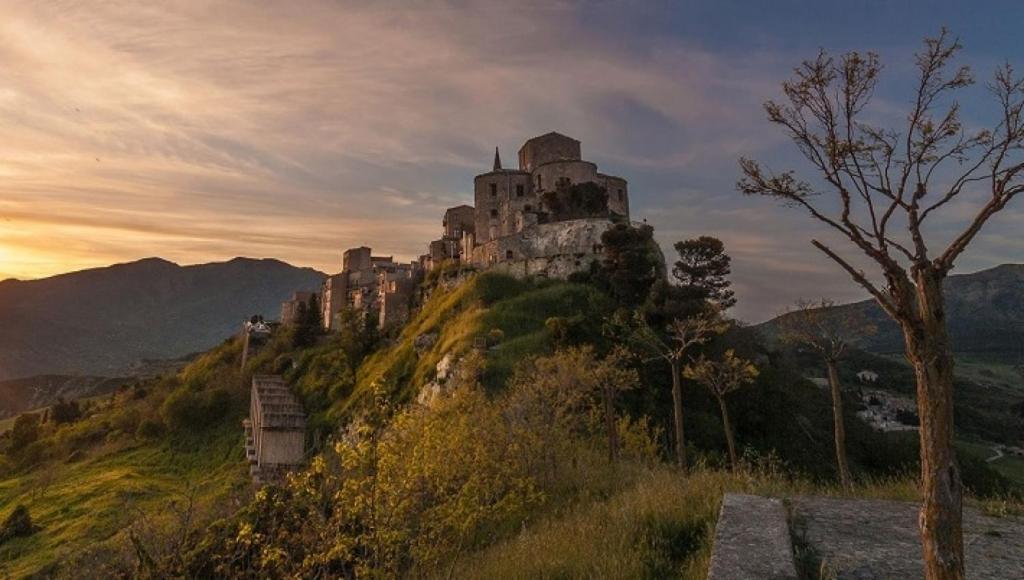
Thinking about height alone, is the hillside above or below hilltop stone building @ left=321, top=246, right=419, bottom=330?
below

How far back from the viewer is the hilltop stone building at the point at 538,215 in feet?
197

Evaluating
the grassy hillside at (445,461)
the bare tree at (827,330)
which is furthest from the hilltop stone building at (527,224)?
the bare tree at (827,330)

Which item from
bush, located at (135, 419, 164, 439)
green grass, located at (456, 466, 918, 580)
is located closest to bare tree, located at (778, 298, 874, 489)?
green grass, located at (456, 466, 918, 580)

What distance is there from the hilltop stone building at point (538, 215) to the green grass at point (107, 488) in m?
31.9

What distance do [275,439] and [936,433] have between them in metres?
53.5

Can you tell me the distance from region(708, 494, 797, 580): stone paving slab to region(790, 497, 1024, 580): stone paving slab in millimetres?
397

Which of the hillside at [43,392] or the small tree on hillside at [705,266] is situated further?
the hillside at [43,392]

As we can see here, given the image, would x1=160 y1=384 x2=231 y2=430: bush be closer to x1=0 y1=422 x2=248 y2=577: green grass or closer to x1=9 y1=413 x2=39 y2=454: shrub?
x1=0 y1=422 x2=248 y2=577: green grass

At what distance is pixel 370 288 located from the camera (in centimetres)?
8988

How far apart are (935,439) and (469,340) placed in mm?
41864

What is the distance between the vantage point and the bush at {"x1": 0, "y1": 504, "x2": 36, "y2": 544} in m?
46.3

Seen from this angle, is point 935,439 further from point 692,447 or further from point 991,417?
point 991,417

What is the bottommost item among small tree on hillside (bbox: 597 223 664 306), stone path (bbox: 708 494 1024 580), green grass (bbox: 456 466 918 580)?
green grass (bbox: 456 466 918 580)

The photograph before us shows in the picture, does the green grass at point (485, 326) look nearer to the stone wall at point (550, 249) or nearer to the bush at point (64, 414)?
the stone wall at point (550, 249)
